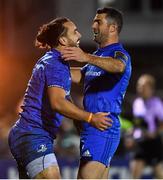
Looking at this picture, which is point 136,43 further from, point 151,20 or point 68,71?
point 68,71

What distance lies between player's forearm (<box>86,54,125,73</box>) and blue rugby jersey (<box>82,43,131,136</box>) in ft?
0.63

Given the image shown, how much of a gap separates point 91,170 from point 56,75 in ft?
3.68

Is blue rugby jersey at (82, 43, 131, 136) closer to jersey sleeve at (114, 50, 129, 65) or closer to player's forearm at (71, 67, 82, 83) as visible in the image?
jersey sleeve at (114, 50, 129, 65)

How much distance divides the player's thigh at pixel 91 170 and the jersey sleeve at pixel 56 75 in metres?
0.95

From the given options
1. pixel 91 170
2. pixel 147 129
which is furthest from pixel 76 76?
pixel 147 129

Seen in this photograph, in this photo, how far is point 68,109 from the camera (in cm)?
869

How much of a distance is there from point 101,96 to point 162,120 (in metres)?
5.29

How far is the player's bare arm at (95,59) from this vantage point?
28.7ft

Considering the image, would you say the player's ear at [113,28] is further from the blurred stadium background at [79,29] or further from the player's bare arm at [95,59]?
the blurred stadium background at [79,29]

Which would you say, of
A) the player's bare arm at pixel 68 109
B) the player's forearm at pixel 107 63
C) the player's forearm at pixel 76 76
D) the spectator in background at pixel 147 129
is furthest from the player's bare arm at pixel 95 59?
the spectator in background at pixel 147 129

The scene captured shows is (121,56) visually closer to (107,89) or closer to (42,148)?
(107,89)

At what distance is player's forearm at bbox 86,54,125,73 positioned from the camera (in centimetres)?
885

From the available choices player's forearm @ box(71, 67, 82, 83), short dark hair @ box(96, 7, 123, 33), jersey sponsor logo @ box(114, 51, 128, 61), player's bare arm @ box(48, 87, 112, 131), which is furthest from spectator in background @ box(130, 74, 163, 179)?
player's bare arm @ box(48, 87, 112, 131)

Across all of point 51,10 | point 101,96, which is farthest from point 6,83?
point 101,96
